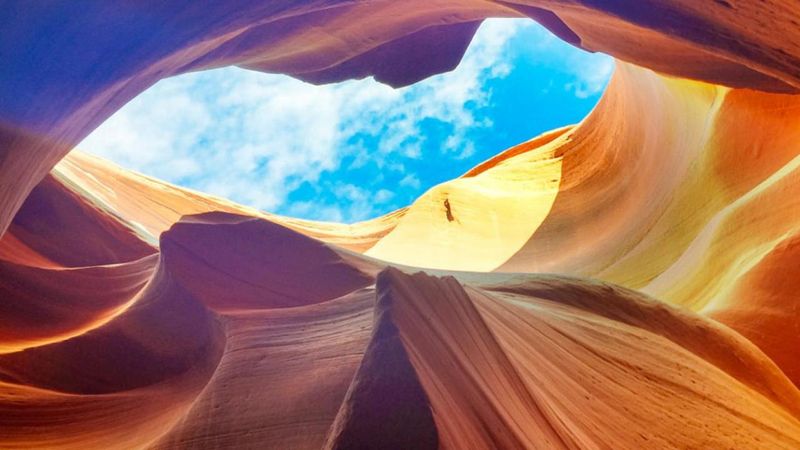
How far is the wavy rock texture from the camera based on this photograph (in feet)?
10.4

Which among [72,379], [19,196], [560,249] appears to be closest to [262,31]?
[19,196]

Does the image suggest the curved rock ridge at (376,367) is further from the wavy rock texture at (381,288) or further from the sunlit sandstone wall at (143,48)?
the sunlit sandstone wall at (143,48)

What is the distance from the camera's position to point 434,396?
297 cm

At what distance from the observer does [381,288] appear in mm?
3594

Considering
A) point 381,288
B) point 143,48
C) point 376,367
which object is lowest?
point 376,367

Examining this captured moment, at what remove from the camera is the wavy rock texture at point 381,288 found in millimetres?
3156

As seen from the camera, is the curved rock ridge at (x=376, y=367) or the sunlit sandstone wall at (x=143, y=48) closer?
the sunlit sandstone wall at (x=143, y=48)

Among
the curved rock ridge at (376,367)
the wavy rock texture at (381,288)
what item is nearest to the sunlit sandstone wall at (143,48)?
Result: the wavy rock texture at (381,288)

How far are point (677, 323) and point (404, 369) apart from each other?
3808mm

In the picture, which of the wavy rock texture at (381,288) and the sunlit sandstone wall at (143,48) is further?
the wavy rock texture at (381,288)

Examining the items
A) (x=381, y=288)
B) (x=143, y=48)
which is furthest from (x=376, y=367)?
(x=143, y=48)

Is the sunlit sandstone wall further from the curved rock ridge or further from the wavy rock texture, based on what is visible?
the curved rock ridge

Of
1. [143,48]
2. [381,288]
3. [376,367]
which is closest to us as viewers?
[376,367]

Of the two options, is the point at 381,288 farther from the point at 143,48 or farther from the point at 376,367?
the point at 143,48
